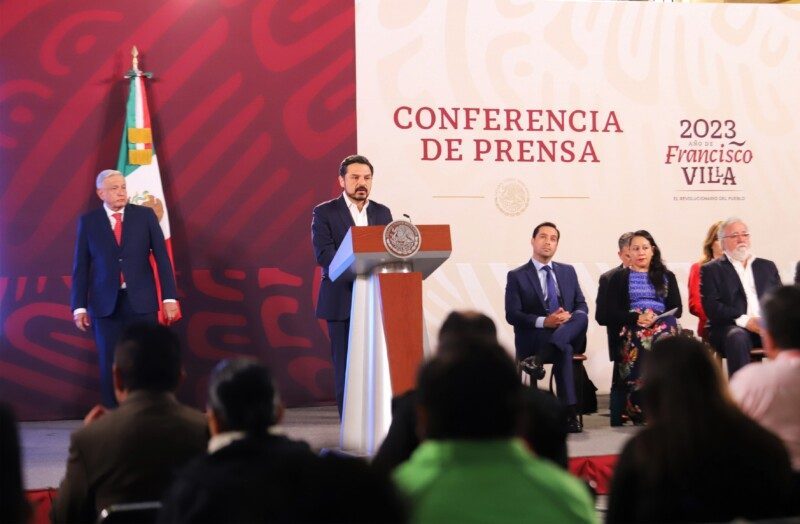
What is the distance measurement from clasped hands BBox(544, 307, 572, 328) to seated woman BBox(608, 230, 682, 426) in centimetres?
41

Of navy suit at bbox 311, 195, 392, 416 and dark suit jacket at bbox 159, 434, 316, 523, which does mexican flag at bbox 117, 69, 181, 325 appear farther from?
dark suit jacket at bbox 159, 434, 316, 523

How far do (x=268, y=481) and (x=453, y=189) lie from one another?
621cm

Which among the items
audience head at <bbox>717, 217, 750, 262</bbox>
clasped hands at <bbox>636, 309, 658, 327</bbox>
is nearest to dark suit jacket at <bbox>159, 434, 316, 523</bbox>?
clasped hands at <bbox>636, 309, 658, 327</bbox>

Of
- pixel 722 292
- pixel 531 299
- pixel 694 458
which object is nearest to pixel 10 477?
pixel 694 458

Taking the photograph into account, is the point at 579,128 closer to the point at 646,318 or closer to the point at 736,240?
the point at 736,240

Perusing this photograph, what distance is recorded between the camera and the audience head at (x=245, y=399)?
203 centimetres

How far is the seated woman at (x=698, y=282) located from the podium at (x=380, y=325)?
2791mm

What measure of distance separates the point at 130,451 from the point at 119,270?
11.3 feet

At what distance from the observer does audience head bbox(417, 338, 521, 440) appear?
1691 mm

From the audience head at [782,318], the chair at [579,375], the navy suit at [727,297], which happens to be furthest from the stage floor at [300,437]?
the audience head at [782,318]

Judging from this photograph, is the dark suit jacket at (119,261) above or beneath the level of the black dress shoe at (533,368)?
above

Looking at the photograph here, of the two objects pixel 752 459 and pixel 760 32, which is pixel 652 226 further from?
pixel 752 459

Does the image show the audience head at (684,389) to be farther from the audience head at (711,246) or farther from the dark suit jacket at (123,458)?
the audience head at (711,246)

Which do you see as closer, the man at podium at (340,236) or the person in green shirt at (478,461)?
the person in green shirt at (478,461)
